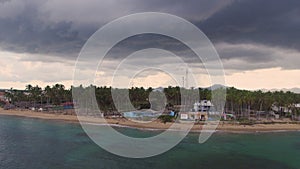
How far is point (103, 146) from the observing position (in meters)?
38.0

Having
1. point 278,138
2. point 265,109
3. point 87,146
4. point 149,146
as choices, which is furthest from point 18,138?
point 265,109

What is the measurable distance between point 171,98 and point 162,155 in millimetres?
50424

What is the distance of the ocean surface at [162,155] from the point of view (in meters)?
29.2

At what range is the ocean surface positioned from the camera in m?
29.2

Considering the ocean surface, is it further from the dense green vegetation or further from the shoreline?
the dense green vegetation

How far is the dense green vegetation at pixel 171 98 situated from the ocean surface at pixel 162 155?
19.7 meters

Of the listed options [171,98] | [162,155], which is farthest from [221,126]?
[171,98]

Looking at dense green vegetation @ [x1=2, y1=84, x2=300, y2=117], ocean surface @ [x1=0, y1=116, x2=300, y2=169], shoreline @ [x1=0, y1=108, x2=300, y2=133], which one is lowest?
ocean surface @ [x1=0, y1=116, x2=300, y2=169]

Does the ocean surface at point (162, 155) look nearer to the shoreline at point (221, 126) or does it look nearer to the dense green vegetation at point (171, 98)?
the shoreline at point (221, 126)

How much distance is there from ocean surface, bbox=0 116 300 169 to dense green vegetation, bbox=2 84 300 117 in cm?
1965

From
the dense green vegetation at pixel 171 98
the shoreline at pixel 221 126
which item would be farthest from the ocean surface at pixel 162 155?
the dense green vegetation at pixel 171 98

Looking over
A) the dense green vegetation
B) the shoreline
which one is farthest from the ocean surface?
the dense green vegetation

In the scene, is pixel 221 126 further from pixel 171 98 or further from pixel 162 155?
pixel 171 98

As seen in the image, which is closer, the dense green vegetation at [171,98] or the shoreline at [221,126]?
the shoreline at [221,126]
